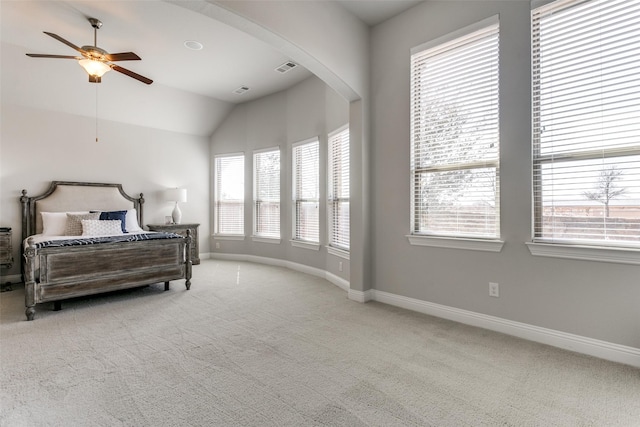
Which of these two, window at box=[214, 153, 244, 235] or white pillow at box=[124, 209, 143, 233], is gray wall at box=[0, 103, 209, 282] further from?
white pillow at box=[124, 209, 143, 233]

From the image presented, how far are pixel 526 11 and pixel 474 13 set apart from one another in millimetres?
445

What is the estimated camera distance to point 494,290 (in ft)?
9.08

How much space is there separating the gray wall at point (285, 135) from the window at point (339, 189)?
151 mm

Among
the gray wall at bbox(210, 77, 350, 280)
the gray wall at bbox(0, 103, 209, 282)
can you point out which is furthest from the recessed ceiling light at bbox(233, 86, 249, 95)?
the gray wall at bbox(0, 103, 209, 282)

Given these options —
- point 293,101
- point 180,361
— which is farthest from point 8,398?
point 293,101

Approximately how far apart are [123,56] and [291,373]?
3.47 meters

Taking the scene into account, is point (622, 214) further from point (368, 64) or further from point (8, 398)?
point (8, 398)

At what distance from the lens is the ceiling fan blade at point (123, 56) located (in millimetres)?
3135

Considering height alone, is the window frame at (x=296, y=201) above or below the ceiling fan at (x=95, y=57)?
below

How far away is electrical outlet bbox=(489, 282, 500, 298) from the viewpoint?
2746mm

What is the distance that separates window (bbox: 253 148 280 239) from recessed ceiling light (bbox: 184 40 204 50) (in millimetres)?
2140

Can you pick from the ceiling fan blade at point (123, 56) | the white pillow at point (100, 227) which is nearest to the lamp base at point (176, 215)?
the white pillow at point (100, 227)

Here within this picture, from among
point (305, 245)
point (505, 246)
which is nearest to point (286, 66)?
point (305, 245)

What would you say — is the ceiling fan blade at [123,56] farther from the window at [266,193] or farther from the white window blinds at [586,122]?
the white window blinds at [586,122]
